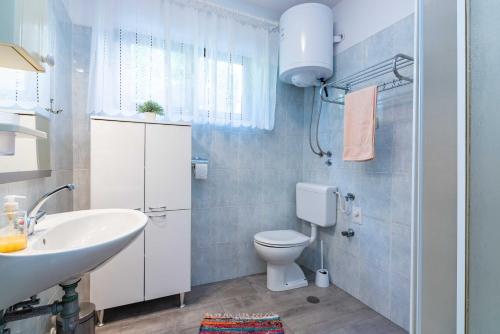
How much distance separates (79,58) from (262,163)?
1735mm

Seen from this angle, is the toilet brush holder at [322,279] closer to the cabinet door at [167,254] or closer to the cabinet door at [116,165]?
the cabinet door at [167,254]

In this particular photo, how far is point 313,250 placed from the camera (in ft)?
8.38

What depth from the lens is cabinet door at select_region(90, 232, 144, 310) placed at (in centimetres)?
167

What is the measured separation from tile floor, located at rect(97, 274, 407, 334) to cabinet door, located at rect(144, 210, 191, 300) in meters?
0.16

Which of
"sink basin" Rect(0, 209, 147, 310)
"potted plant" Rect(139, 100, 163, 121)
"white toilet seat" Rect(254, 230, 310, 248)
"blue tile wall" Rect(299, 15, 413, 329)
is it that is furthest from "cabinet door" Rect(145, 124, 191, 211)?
"blue tile wall" Rect(299, 15, 413, 329)

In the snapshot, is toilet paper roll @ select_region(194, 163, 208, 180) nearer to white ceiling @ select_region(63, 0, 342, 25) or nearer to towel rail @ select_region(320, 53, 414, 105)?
towel rail @ select_region(320, 53, 414, 105)

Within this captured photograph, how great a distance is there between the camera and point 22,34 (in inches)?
33.2

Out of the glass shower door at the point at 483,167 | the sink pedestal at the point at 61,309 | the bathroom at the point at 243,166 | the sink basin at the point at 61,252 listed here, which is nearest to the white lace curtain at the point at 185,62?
the bathroom at the point at 243,166

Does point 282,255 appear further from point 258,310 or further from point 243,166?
point 243,166

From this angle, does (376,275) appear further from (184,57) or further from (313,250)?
(184,57)

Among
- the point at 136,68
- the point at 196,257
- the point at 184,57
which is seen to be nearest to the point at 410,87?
the point at 184,57

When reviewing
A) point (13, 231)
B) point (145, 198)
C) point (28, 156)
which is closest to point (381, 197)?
point (145, 198)

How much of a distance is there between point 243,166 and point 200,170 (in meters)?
0.49

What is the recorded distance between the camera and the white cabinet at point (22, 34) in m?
0.78
